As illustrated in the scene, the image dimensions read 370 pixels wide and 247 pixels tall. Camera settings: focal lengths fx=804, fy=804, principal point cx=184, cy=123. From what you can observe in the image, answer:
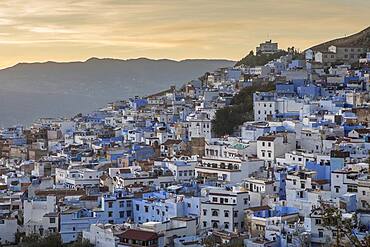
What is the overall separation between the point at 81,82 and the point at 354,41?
5656cm

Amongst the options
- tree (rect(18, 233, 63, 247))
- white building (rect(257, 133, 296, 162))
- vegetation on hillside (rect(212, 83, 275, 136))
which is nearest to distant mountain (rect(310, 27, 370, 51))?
vegetation on hillside (rect(212, 83, 275, 136))

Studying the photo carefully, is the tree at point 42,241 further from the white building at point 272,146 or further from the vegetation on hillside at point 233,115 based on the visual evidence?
the vegetation on hillside at point 233,115

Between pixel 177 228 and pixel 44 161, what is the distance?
11.3 metres

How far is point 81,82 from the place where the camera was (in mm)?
101562

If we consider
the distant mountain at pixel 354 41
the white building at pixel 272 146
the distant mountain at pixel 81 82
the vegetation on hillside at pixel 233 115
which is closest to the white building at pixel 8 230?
the white building at pixel 272 146

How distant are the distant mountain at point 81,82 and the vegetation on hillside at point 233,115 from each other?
42.9 m

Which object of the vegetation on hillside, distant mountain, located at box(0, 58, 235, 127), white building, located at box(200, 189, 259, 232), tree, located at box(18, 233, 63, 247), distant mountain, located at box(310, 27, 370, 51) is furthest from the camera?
distant mountain, located at box(0, 58, 235, 127)

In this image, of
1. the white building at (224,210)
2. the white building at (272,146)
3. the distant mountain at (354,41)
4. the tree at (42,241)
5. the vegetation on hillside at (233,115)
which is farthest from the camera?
the distant mountain at (354,41)

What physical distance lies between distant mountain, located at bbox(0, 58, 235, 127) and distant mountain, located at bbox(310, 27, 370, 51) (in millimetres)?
23224

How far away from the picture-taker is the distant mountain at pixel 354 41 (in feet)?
156

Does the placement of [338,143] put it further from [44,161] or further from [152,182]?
[44,161]

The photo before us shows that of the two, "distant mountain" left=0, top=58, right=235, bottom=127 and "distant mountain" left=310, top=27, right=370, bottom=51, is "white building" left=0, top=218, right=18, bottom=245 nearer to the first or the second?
"distant mountain" left=310, top=27, right=370, bottom=51

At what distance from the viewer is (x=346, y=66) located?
39125mm

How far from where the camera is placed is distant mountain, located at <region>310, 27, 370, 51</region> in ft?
156
